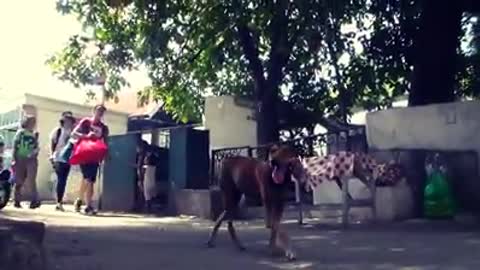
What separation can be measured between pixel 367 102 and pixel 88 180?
9216mm

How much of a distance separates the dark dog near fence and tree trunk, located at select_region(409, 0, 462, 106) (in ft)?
21.1

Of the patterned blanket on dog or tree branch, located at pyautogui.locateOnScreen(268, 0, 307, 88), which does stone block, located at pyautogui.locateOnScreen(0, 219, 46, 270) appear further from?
tree branch, located at pyautogui.locateOnScreen(268, 0, 307, 88)

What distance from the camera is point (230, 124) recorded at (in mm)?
16344

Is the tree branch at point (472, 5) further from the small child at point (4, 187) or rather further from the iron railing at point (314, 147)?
the small child at point (4, 187)

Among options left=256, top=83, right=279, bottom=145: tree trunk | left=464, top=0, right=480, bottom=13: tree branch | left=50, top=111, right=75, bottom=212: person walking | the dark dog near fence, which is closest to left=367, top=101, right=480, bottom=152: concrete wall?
left=256, top=83, right=279, bottom=145: tree trunk

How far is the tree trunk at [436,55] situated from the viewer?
14484 millimetres

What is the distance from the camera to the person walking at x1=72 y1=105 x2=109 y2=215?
13203mm

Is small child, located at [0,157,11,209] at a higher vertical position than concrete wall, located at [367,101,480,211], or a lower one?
lower

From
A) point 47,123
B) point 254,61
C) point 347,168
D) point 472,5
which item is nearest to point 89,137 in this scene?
point 347,168

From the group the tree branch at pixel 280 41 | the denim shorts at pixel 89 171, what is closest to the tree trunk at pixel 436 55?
the tree branch at pixel 280 41

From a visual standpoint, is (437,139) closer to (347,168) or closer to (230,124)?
(347,168)

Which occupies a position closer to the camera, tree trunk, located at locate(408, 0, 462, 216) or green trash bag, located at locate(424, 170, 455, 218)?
green trash bag, located at locate(424, 170, 455, 218)

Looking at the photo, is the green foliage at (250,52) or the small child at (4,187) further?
the green foliage at (250,52)

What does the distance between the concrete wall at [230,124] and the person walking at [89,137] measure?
3.21 meters
